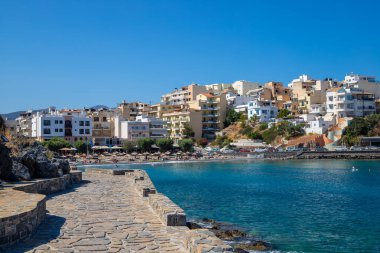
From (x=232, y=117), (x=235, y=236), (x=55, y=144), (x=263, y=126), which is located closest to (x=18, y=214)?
(x=235, y=236)

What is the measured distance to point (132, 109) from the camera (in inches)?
5015

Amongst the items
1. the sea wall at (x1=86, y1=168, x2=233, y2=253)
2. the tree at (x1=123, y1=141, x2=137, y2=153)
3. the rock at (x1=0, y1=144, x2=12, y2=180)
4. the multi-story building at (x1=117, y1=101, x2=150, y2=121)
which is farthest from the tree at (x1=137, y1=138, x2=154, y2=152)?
the rock at (x1=0, y1=144, x2=12, y2=180)

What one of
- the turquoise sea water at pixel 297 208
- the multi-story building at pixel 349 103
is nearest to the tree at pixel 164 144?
the multi-story building at pixel 349 103

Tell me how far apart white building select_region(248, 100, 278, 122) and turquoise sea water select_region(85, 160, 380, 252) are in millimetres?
59299

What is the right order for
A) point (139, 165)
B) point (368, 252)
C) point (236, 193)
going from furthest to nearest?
point (139, 165) → point (236, 193) → point (368, 252)

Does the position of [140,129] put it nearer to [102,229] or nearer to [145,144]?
[145,144]

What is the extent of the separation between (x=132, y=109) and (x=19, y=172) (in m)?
109

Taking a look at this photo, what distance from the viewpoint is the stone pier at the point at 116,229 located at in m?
9.55

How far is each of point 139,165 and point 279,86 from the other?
63.5 metres

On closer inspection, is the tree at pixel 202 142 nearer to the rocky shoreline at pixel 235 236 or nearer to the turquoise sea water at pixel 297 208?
A: the turquoise sea water at pixel 297 208

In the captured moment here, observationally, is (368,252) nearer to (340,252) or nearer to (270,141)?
(340,252)

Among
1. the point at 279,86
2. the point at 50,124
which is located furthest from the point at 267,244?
the point at 279,86

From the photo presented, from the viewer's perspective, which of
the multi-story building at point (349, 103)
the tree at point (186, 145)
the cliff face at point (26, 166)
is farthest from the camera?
the multi-story building at point (349, 103)

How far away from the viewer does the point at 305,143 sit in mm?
93625
